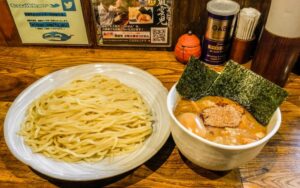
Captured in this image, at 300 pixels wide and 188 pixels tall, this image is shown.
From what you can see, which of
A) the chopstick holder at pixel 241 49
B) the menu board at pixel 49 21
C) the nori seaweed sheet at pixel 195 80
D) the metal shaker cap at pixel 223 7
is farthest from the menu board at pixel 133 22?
the nori seaweed sheet at pixel 195 80

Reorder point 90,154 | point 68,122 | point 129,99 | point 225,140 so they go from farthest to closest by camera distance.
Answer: point 129,99
point 68,122
point 90,154
point 225,140

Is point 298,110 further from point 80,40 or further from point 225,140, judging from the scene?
point 80,40

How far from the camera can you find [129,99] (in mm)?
1413

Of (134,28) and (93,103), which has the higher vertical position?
(134,28)

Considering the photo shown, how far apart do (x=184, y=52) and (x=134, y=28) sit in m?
0.33

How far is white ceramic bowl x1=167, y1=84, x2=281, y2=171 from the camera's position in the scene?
918 mm

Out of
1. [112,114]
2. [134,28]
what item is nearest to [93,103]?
[112,114]

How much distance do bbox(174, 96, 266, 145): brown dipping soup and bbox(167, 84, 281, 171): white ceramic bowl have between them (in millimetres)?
57

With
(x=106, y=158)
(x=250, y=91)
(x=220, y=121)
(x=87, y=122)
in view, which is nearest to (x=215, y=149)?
(x=220, y=121)

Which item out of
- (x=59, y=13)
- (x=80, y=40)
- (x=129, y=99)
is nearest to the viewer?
(x=129, y=99)

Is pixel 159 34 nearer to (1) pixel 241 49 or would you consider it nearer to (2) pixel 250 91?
(1) pixel 241 49

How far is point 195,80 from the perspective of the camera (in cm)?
117

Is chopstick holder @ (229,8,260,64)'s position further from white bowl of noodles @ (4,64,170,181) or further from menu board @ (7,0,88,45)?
menu board @ (7,0,88,45)

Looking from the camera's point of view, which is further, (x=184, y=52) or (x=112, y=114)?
(x=184, y=52)
